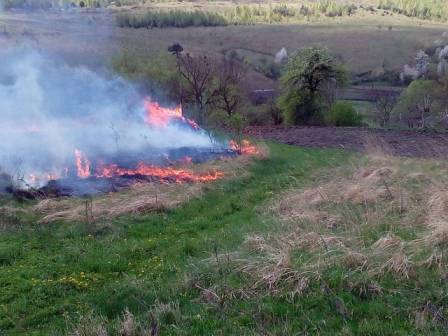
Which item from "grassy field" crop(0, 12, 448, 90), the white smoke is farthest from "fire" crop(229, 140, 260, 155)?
"grassy field" crop(0, 12, 448, 90)

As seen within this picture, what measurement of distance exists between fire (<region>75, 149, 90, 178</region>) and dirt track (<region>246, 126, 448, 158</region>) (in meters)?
10.0

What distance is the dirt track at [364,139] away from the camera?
65.3 feet

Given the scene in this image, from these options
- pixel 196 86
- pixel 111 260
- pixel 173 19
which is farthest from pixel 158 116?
pixel 173 19

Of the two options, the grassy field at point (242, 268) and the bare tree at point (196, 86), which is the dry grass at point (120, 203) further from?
the bare tree at point (196, 86)

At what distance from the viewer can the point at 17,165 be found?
1460 cm

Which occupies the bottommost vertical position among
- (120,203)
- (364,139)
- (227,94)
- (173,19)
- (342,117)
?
(342,117)

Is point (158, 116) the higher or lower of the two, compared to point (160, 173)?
higher

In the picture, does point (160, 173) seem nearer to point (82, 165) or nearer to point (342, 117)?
point (82, 165)

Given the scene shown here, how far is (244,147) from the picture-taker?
66.4 feet

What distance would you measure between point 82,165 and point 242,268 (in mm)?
9531

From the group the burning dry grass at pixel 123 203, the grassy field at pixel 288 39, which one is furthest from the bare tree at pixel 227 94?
the burning dry grass at pixel 123 203

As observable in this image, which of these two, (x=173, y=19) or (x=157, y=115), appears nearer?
(x=157, y=115)

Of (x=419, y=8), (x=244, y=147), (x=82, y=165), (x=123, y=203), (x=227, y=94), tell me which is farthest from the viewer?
(x=419, y=8)

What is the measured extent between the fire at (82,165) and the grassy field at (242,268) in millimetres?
3106
